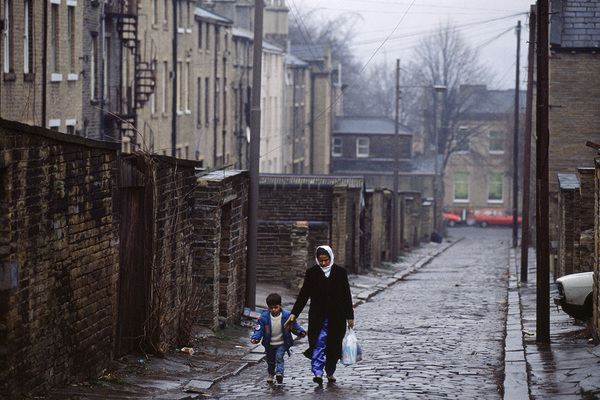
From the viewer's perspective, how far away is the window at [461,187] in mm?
79550

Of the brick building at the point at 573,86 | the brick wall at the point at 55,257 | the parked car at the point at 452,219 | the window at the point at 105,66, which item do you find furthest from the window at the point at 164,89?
the parked car at the point at 452,219

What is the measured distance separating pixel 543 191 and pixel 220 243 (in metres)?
5.11

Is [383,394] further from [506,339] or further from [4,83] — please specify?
[4,83]

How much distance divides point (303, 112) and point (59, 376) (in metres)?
59.5

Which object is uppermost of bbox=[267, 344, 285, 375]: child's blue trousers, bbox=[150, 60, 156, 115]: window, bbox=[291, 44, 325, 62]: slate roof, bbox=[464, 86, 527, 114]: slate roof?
bbox=[291, 44, 325, 62]: slate roof

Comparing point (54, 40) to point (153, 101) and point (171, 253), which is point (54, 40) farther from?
point (171, 253)

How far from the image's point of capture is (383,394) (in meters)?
9.67

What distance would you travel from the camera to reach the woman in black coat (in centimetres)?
1025

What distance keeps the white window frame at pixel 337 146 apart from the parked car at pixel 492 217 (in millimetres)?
12111

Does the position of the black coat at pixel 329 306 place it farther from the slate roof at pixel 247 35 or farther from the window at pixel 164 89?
the slate roof at pixel 247 35

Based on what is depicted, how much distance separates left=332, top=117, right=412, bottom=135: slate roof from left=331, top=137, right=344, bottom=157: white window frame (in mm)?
797

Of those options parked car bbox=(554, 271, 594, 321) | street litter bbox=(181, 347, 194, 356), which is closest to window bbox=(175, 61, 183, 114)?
parked car bbox=(554, 271, 594, 321)

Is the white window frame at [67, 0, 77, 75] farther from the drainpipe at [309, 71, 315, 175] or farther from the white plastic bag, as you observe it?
the drainpipe at [309, 71, 315, 175]

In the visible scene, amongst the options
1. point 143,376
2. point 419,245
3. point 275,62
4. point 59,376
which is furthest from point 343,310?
point 275,62
